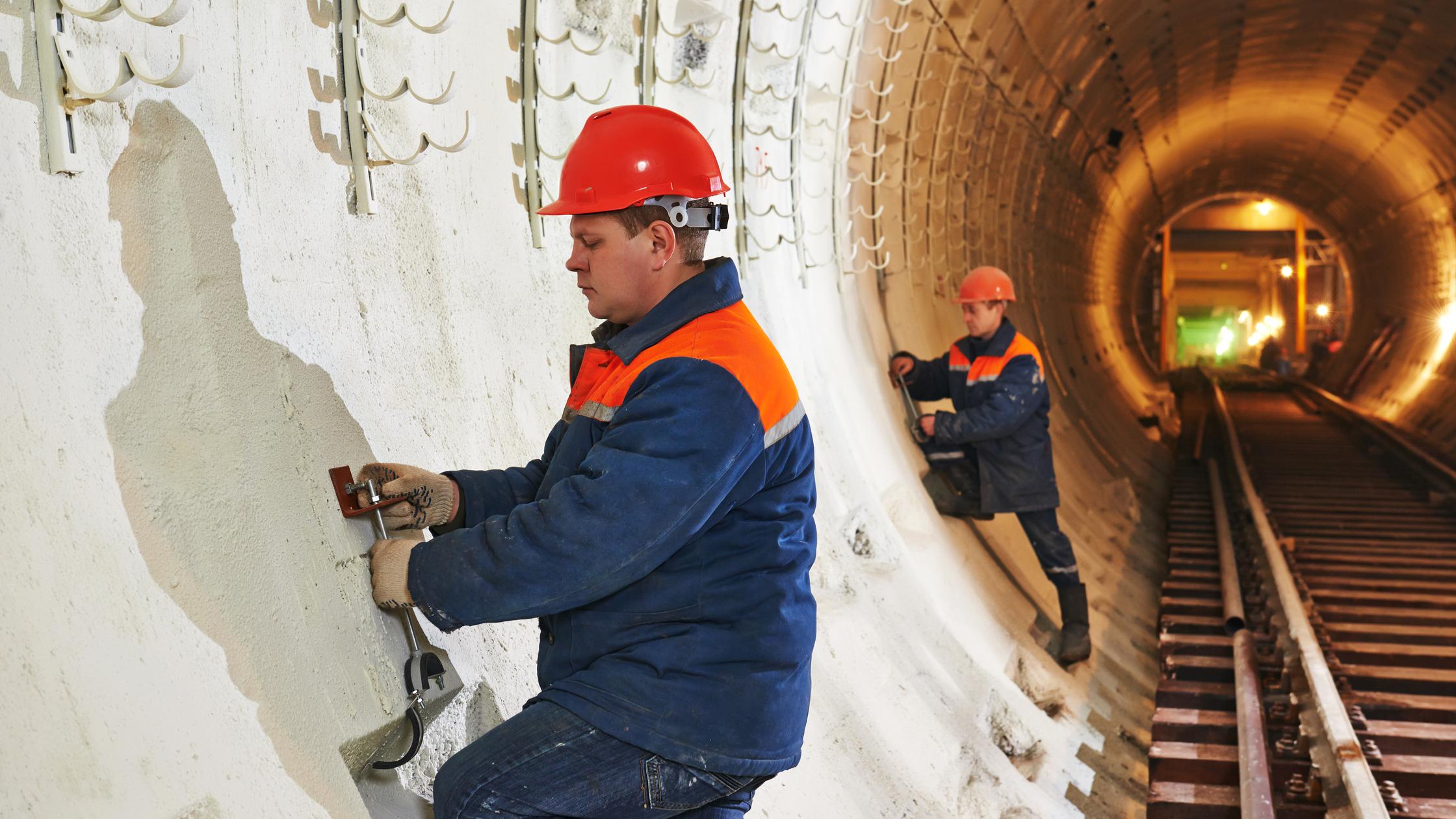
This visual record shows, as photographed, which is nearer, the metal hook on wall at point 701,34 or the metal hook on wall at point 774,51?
the metal hook on wall at point 701,34

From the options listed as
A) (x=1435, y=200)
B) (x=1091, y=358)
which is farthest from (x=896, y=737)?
Answer: (x=1435, y=200)

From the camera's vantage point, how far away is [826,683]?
374 centimetres

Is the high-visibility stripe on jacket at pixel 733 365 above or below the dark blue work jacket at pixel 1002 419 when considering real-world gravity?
above

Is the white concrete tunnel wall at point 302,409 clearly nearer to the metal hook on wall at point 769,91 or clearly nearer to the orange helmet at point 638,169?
the metal hook on wall at point 769,91

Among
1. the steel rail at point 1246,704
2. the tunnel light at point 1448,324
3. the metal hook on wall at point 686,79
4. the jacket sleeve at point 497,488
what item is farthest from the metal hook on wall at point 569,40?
→ the tunnel light at point 1448,324

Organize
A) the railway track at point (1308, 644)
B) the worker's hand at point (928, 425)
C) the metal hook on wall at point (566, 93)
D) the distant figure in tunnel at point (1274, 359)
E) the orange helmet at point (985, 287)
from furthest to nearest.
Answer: the distant figure in tunnel at point (1274, 359) → the orange helmet at point (985, 287) → the worker's hand at point (928, 425) → the railway track at point (1308, 644) → the metal hook on wall at point (566, 93)

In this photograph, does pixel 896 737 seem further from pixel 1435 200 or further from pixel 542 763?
pixel 1435 200

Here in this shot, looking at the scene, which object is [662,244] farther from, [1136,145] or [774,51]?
[1136,145]

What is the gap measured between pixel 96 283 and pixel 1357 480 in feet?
38.1

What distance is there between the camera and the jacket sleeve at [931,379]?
Answer: 584 centimetres

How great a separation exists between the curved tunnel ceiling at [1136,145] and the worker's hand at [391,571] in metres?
3.00

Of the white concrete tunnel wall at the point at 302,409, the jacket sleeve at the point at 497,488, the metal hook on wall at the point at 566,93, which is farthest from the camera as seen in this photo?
the metal hook on wall at the point at 566,93

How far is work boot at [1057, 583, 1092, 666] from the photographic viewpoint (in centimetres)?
570

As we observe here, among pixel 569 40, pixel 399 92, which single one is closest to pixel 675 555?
pixel 399 92
